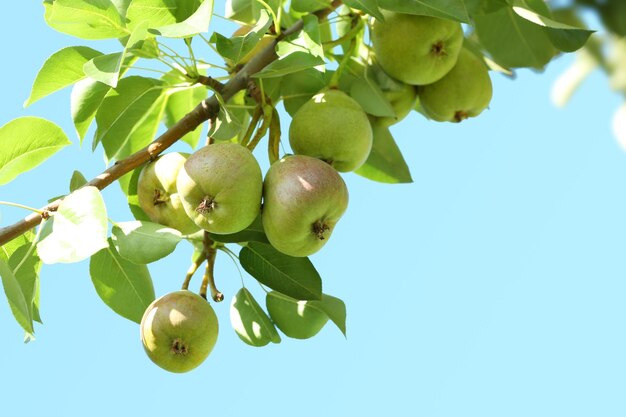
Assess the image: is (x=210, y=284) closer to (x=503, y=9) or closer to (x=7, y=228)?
(x=7, y=228)

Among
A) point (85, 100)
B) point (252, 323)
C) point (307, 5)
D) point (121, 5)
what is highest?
point (307, 5)

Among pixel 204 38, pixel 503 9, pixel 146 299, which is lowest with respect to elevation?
pixel 146 299

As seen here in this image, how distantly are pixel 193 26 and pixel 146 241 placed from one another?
0.49 metres

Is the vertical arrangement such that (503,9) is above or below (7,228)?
above

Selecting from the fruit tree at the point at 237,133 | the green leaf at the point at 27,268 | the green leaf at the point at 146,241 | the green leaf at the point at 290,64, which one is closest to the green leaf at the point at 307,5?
the fruit tree at the point at 237,133

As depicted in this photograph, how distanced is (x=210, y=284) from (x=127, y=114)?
0.50m

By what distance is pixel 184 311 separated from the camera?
87.0 inches

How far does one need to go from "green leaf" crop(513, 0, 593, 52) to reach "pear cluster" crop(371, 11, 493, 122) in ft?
0.58

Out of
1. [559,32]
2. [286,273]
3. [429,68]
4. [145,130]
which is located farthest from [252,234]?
[559,32]

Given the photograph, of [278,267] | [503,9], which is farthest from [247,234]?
[503,9]

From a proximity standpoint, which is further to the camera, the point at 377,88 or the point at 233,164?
the point at 377,88

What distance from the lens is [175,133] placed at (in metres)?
2.24

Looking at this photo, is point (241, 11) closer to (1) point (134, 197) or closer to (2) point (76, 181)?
(1) point (134, 197)

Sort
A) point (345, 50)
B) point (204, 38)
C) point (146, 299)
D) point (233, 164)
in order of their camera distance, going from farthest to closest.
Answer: point (345, 50), point (146, 299), point (204, 38), point (233, 164)
